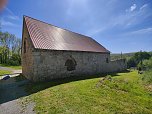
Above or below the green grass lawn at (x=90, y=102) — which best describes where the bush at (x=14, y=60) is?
above

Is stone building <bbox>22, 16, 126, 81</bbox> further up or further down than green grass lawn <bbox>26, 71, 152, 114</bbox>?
further up

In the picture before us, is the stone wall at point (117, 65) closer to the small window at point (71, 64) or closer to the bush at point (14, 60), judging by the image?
the small window at point (71, 64)

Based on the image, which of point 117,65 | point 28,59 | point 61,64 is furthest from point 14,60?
point 61,64

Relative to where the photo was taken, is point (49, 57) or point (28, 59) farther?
point (28, 59)

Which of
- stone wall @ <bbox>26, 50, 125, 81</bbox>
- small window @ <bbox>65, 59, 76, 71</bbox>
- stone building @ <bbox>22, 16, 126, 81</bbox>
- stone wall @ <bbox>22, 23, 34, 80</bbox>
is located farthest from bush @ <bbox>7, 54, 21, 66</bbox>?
small window @ <bbox>65, 59, 76, 71</bbox>

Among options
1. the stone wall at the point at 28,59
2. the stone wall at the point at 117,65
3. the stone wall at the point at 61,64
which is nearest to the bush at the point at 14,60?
the stone wall at the point at 28,59

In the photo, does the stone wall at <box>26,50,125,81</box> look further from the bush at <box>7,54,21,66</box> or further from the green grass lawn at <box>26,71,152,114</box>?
the bush at <box>7,54,21,66</box>

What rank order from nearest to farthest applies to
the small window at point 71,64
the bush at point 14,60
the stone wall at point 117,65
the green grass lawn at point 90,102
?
the green grass lawn at point 90,102 → the small window at point 71,64 → the stone wall at point 117,65 → the bush at point 14,60

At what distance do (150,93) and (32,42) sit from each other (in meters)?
11.1

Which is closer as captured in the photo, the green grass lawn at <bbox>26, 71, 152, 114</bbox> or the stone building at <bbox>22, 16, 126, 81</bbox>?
the green grass lawn at <bbox>26, 71, 152, 114</bbox>

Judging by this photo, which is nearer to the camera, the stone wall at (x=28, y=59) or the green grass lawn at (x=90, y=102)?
the green grass lawn at (x=90, y=102)

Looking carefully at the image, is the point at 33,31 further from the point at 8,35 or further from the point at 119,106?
the point at 8,35

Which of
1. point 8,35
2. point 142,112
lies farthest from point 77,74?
point 8,35

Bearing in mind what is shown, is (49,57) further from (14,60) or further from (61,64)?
(14,60)
